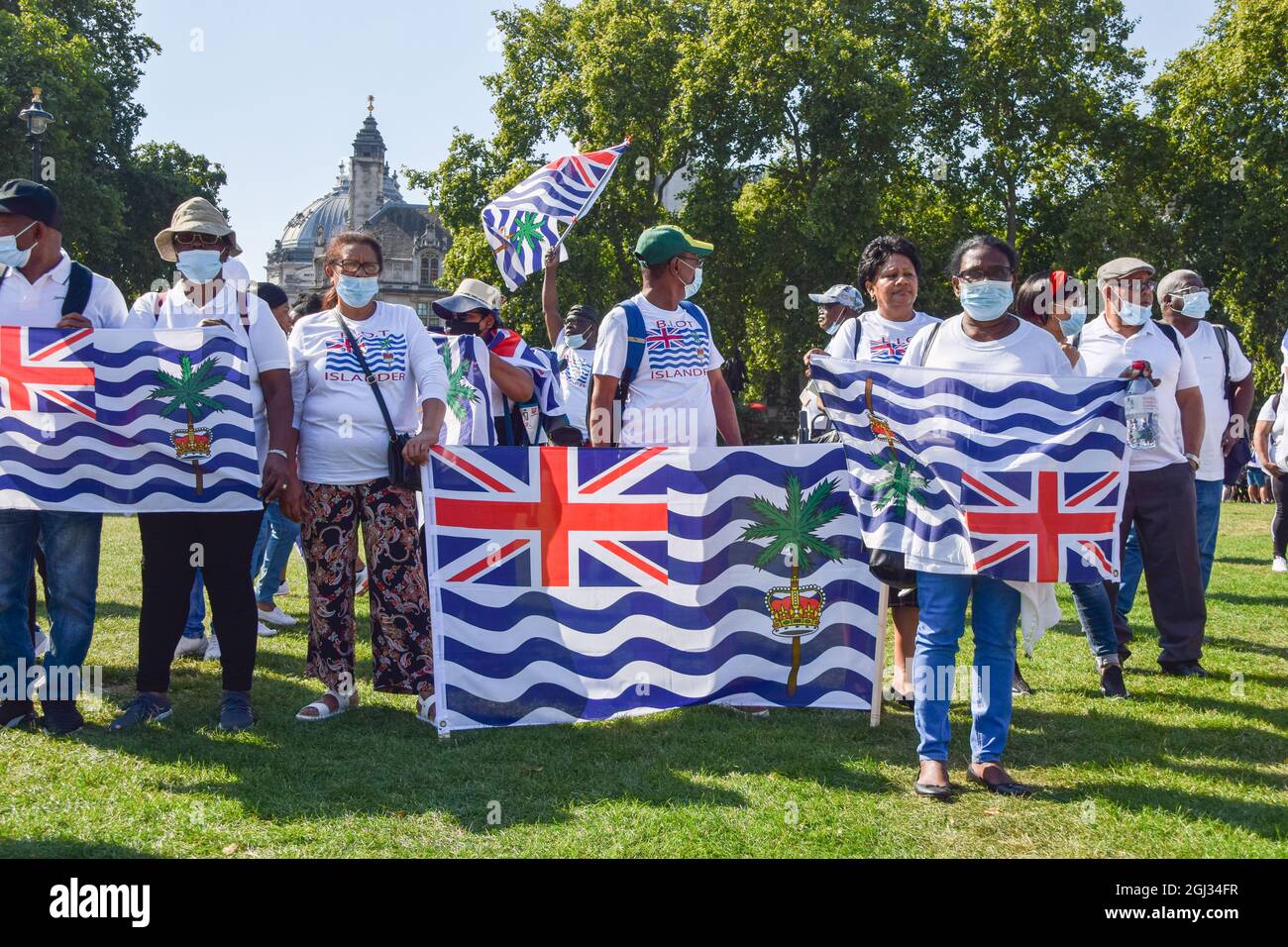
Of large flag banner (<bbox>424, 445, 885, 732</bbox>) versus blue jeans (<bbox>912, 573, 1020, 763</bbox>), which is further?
large flag banner (<bbox>424, 445, 885, 732</bbox>)

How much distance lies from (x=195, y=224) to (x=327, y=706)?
2345 millimetres

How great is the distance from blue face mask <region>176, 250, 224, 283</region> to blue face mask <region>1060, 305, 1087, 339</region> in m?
4.30

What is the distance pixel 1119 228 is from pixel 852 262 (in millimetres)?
7960

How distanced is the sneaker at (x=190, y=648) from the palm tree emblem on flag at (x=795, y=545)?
3566mm

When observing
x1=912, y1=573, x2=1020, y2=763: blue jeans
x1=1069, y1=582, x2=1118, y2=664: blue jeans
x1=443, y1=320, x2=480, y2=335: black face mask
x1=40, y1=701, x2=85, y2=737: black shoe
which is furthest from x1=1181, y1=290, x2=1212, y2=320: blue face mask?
x1=40, y1=701, x2=85, y2=737: black shoe

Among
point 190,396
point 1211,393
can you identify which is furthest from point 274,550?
point 1211,393

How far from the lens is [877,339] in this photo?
6.23 metres

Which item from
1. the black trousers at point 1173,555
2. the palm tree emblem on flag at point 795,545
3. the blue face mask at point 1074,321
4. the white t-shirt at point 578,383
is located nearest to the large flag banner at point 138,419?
the palm tree emblem on flag at point 795,545

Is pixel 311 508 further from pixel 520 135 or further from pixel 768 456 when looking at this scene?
pixel 520 135

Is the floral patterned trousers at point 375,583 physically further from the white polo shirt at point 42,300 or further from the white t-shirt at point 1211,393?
the white t-shirt at point 1211,393

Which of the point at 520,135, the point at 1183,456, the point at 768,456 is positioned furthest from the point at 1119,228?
the point at 768,456

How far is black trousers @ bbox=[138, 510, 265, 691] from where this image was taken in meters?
5.60

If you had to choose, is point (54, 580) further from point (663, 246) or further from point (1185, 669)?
point (1185, 669)

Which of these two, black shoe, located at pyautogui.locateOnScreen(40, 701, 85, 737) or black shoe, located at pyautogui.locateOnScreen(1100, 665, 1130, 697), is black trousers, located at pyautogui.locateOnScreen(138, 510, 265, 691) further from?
black shoe, located at pyautogui.locateOnScreen(1100, 665, 1130, 697)
